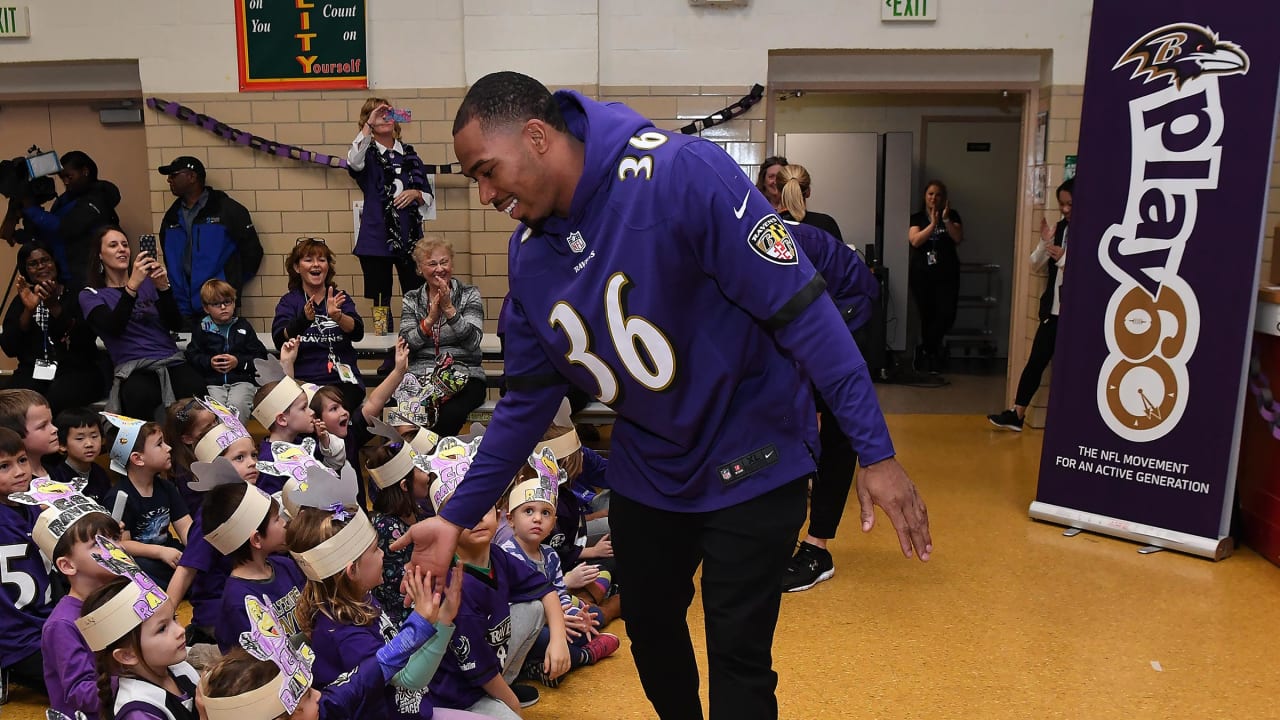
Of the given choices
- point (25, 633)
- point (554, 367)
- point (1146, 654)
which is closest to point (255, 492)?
point (25, 633)

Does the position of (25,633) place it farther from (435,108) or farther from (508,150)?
(435,108)

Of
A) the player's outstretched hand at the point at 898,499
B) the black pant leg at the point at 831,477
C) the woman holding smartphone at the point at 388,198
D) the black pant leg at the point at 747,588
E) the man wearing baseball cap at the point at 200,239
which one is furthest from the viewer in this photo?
the man wearing baseball cap at the point at 200,239

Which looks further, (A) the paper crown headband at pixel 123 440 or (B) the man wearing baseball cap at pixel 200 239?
(B) the man wearing baseball cap at pixel 200 239

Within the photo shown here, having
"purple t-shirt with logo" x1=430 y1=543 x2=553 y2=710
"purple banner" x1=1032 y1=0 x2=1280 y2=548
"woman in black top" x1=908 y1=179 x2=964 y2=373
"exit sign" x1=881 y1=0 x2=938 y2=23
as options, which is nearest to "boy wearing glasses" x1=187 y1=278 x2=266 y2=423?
"purple t-shirt with logo" x1=430 y1=543 x2=553 y2=710

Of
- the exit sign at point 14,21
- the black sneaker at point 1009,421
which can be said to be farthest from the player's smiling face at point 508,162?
the exit sign at point 14,21

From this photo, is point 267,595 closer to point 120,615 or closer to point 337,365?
point 120,615

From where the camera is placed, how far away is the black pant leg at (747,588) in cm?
184

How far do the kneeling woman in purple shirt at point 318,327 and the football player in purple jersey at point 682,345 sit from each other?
10.3 ft

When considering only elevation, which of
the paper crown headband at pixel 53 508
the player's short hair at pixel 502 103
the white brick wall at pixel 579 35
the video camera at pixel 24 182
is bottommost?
the paper crown headband at pixel 53 508

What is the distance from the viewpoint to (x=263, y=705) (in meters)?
2.00

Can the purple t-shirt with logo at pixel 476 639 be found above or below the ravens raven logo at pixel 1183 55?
below

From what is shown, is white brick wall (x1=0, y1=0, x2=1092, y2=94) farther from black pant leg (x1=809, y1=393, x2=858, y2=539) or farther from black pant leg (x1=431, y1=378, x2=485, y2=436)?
black pant leg (x1=809, y1=393, x2=858, y2=539)

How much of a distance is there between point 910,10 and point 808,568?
12.8 feet

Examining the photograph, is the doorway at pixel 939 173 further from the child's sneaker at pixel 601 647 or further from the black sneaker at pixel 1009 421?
the child's sneaker at pixel 601 647
